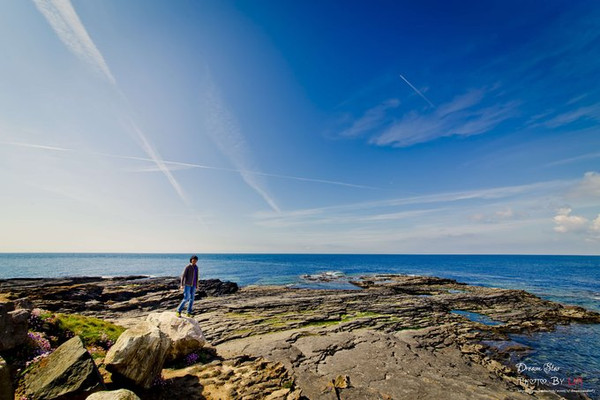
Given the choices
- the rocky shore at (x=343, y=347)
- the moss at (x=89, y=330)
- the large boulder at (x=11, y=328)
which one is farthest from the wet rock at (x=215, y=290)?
the large boulder at (x=11, y=328)

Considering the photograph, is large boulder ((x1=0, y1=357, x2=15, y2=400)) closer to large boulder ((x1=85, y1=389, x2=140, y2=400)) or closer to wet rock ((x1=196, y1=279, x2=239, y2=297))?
large boulder ((x1=85, y1=389, x2=140, y2=400))

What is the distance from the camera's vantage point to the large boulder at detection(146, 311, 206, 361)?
10914 millimetres

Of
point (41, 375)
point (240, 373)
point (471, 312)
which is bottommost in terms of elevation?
point (471, 312)

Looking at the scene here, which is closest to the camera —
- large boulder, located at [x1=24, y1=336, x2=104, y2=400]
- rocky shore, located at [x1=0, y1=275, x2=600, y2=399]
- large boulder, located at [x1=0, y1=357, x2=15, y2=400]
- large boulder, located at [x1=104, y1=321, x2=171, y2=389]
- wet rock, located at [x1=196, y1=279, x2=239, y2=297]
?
large boulder, located at [x1=0, y1=357, x2=15, y2=400]

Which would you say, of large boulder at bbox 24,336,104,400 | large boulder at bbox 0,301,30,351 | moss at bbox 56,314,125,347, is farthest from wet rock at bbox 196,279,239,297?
large boulder at bbox 24,336,104,400

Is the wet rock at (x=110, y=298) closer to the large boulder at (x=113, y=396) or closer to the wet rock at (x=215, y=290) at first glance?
the wet rock at (x=215, y=290)

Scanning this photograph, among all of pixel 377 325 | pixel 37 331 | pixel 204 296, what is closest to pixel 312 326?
pixel 377 325

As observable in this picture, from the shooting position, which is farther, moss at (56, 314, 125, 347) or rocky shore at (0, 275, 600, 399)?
moss at (56, 314, 125, 347)

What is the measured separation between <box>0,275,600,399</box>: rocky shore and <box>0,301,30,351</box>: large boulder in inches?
1.2

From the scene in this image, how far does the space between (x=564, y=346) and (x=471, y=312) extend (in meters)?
9.52

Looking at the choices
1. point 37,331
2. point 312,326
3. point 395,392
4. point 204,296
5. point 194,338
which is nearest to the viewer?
point 37,331

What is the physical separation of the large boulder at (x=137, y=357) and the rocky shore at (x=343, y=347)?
46 cm

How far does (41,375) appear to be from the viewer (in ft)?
22.3

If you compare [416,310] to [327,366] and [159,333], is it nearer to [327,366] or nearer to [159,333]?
[327,366]
